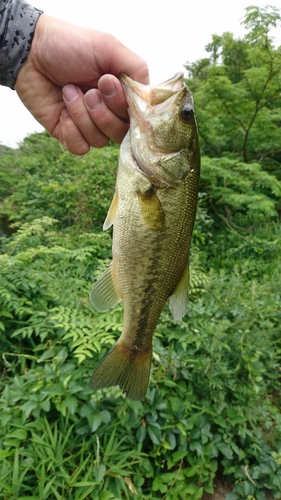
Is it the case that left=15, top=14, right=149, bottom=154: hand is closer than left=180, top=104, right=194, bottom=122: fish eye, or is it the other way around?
left=180, top=104, right=194, bottom=122: fish eye

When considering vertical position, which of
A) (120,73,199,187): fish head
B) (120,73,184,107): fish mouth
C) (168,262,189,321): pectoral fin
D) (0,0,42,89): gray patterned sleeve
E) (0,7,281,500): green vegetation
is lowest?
(0,7,281,500): green vegetation

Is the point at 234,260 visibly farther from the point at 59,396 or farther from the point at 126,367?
the point at 126,367

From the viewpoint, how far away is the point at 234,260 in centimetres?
535

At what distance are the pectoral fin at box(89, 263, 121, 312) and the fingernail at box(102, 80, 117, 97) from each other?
2.49 feet

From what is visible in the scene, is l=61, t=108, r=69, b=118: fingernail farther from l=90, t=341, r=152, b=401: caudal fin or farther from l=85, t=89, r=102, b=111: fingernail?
l=90, t=341, r=152, b=401: caudal fin

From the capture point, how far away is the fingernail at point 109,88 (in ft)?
4.84

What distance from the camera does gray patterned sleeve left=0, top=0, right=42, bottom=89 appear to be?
1692 mm

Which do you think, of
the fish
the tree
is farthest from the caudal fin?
the tree

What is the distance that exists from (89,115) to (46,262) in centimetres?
247

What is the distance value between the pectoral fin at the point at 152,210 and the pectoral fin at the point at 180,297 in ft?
0.85

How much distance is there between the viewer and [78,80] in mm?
1729

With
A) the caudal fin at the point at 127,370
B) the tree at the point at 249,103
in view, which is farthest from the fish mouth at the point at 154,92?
the tree at the point at 249,103

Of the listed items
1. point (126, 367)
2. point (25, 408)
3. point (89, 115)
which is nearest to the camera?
point (126, 367)

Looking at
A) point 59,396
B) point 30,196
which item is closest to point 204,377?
point 59,396
